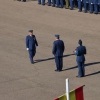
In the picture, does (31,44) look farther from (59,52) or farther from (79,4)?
(79,4)

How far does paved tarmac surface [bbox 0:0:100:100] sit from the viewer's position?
15631mm

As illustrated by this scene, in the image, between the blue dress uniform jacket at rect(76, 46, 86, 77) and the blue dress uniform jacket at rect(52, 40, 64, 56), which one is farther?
the blue dress uniform jacket at rect(52, 40, 64, 56)

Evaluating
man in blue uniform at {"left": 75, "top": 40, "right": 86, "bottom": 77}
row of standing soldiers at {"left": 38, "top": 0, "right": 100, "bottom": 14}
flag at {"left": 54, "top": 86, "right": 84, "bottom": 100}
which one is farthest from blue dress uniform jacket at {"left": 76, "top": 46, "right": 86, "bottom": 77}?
row of standing soldiers at {"left": 38, "top": 0, "right": 100, "bottom": 14}

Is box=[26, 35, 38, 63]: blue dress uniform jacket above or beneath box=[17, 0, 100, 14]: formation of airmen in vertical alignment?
beneath

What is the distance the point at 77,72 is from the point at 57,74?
0.74m

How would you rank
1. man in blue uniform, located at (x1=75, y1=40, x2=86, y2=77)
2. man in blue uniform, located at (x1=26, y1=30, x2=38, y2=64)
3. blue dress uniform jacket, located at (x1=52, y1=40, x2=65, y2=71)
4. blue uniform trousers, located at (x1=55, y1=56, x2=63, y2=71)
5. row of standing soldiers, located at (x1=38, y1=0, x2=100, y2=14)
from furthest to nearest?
row of standing soldiers, located at (x1=38, y1=0, x2=100, y2=14) < man in blue uniform, located at (x1=26, y1=30, x2=38, y2=64) < blue uniform trousers, located at (x1=55, y1=56, x2=63, y2=71) < blue dress uniform jacket, located at (x1=52, y1=40, x2=65, y2=71) < man in blue uniform, located at (x1=75, y1=40, x2=86, y2=77)

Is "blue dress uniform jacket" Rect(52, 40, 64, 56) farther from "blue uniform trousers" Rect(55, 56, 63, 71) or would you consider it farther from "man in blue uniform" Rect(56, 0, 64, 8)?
"man in blue uniform" Rect(56, 0, 64, 8)

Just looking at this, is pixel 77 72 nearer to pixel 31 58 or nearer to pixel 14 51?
pixel 31 58

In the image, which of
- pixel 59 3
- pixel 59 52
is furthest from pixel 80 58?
pixel 59 3

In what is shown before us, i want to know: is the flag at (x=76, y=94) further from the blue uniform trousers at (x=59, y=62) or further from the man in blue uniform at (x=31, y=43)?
the man in blue uniform at (x=31, y=43)

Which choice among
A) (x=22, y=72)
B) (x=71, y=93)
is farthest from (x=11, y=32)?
(x=71, y=93)

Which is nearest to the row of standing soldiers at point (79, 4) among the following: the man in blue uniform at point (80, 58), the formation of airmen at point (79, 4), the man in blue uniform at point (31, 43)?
the formation of airmen at point (79, 4)

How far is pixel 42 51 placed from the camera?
20688 millimetres

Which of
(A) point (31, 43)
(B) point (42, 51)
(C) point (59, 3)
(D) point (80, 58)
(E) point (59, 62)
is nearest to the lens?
(D) point (80, 58)
